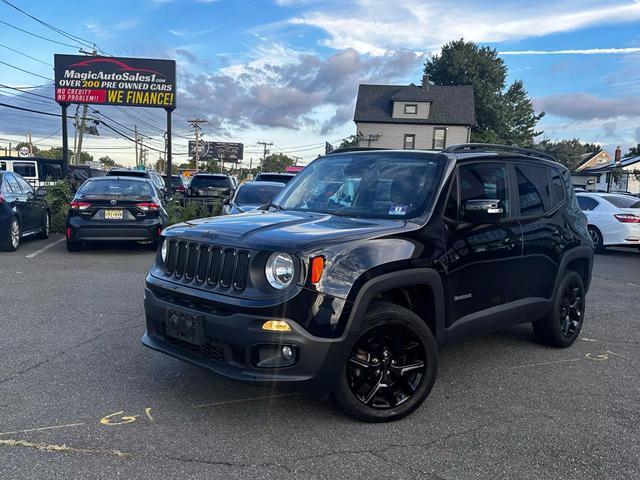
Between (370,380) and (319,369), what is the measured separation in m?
0.50

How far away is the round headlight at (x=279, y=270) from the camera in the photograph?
11.0 feet

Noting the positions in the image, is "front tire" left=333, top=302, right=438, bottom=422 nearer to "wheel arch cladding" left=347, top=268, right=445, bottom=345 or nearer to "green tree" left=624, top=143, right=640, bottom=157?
"wheel arch cladding" left=347, top=268, right=445, bottom=345

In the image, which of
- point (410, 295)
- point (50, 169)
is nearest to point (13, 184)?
point (410, 295)

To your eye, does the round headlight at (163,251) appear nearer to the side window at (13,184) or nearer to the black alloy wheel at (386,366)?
the black alloy wheel at (386,366)

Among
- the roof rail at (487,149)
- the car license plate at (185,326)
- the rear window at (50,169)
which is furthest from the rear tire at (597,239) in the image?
the rear window at (50,169)

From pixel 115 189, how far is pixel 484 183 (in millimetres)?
7804

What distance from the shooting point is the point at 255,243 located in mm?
3441

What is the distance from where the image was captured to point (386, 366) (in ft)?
12.1

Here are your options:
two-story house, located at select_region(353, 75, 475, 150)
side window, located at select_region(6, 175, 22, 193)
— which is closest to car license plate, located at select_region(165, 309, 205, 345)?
side window, located at select_region(6, 175, 22, 193)

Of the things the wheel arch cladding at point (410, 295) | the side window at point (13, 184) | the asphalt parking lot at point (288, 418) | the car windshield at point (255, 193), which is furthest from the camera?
the car windshield at point (255, 193)

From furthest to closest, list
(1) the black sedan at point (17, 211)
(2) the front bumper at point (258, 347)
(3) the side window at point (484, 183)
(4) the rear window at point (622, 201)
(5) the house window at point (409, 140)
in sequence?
(5) the house window at point (409, 140), (4) the rear window at point (622, 201), (1) the black sedan at point (17, 211), (3) the side window at point (484, 183), (2) the front bumper at point (258, 347)

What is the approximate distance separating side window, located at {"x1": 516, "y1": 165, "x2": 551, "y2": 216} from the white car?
8940 mm

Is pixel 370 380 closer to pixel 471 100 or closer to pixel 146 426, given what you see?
pixel 146 426

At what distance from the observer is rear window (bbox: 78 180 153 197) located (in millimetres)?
10164
